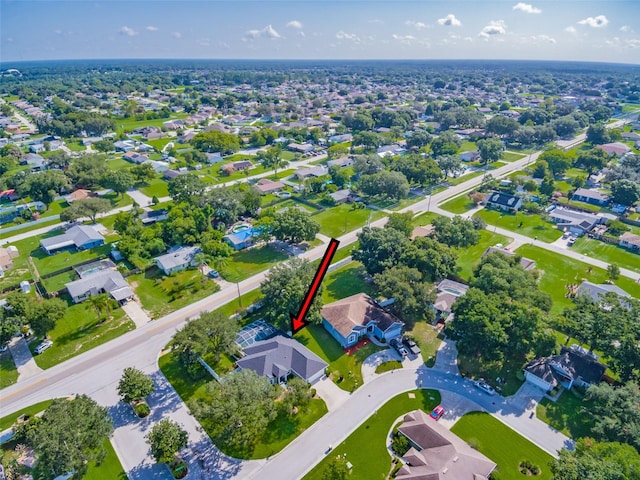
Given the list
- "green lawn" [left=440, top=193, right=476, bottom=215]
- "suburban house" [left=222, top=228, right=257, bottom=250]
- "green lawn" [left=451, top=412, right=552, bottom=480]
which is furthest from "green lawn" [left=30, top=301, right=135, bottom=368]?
"green lawn" [left=440, top=193, right=476, bottom=215]

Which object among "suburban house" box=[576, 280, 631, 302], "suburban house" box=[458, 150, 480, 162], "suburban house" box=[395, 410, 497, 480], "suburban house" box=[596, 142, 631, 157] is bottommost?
"suburban house" box=[395, 410, 497, 480]

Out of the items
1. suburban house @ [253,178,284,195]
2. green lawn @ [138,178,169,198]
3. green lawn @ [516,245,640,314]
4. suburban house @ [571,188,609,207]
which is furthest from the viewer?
green lawn @ [138,178,169,198]

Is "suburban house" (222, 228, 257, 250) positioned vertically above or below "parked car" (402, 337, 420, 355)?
above

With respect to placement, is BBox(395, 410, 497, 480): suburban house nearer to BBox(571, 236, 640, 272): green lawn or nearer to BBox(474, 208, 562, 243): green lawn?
BBox(571, 236, 640, 272): green lawn

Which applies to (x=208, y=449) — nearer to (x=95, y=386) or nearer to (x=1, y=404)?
(x=95, y=386)

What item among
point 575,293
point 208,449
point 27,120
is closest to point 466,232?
point 575,293

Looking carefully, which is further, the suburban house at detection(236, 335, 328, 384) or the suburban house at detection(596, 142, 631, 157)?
the suburban house at detection(596, 142, 631, 157)
